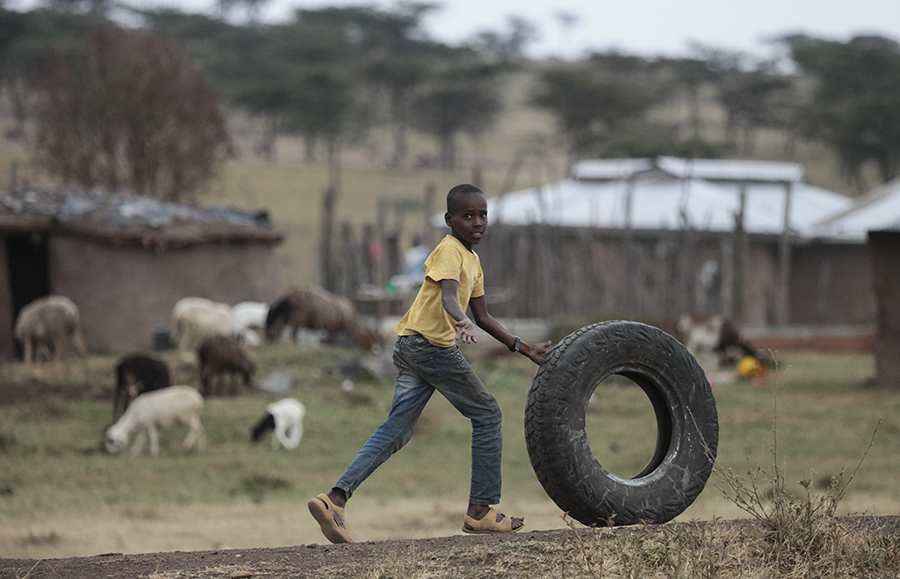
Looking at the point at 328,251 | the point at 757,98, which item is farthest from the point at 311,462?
the point at 757,98

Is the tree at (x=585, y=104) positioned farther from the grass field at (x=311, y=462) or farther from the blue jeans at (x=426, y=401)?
the blue jeans at (x=426, y=401)

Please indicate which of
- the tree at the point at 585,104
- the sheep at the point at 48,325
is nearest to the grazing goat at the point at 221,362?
the sheep at the point at 48,325

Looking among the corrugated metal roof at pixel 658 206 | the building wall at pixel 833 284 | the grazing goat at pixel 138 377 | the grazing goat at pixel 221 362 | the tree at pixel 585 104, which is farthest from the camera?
the tree at pixel 585 104

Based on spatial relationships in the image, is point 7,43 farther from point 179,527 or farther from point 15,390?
point 179,527

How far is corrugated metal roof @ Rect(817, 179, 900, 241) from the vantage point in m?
14.5

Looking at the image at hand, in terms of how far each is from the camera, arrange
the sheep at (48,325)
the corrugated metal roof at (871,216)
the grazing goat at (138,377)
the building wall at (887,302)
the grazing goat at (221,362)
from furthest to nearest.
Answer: the corrugated metal roof at (871,216) < the building wall at (887,302) < the sheep at (48,325) < the grazing goat at (221,362) < the grazing goat at (138,377)

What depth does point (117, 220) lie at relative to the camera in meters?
15.8

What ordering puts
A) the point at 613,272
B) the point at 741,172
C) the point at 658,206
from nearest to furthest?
the point at 613,272
the point at 658,206
the point at 741,172

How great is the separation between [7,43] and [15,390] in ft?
128

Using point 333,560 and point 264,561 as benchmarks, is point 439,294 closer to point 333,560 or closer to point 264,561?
point 333,560

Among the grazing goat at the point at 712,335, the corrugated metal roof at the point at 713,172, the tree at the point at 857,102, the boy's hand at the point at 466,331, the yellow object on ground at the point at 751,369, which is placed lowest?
the yellow object on ground at the point at 751,369

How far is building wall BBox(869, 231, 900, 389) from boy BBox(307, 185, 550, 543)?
10.7 m

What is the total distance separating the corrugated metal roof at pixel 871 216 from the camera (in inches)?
570

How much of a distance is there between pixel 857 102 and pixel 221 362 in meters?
33.4
